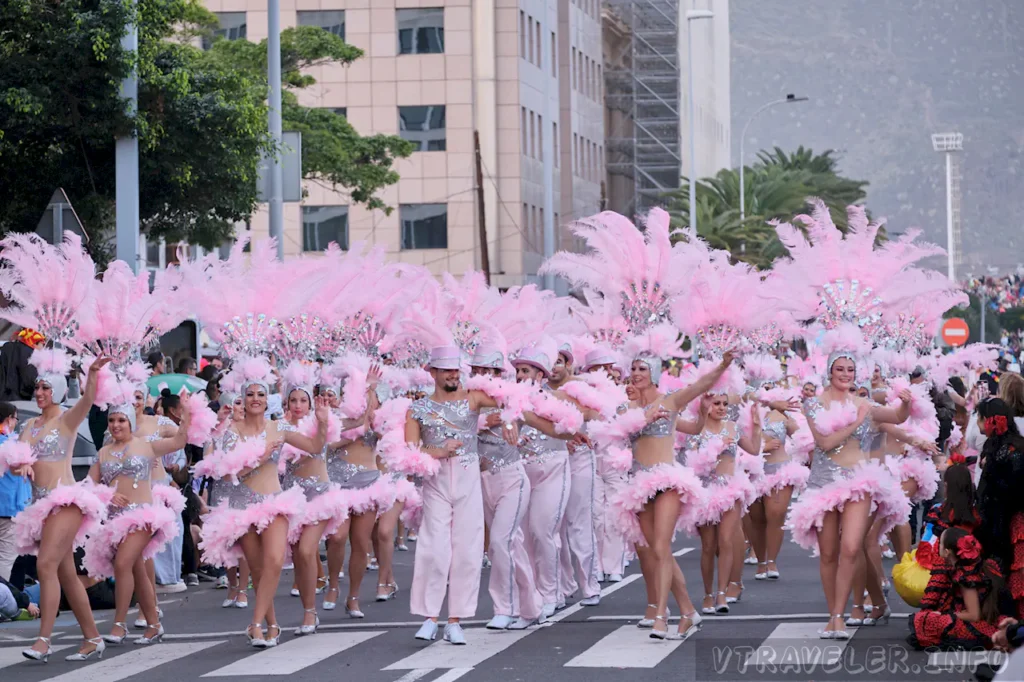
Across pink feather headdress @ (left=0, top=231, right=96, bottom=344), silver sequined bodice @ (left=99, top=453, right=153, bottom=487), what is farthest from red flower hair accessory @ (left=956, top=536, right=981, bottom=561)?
pink feather headdress @ (left=0, top=231, right=96, bottom=344)

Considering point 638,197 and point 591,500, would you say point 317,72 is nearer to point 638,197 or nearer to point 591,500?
point 638,197

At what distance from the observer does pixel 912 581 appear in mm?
12234

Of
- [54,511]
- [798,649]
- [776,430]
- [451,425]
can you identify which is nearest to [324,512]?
[451,425]

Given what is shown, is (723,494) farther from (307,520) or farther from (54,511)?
(54,511)

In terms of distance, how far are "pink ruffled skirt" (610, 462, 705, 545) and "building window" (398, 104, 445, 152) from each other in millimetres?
46624

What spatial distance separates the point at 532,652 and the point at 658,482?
4.85 feet

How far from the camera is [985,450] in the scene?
427 inches

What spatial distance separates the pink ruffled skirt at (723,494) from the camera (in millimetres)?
13766

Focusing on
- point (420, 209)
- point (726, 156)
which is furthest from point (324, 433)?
point (726, 156)

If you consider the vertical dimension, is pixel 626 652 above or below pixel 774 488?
below

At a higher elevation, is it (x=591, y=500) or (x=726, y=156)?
(x=726, y=156)

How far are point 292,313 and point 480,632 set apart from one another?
2739 millimetres

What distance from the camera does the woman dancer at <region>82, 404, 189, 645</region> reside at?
12680mm

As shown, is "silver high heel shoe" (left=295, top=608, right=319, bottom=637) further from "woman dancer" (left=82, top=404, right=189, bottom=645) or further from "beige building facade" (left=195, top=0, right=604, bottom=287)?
"beige building facade" (left=195, top=0, right=604, bottom=287)
